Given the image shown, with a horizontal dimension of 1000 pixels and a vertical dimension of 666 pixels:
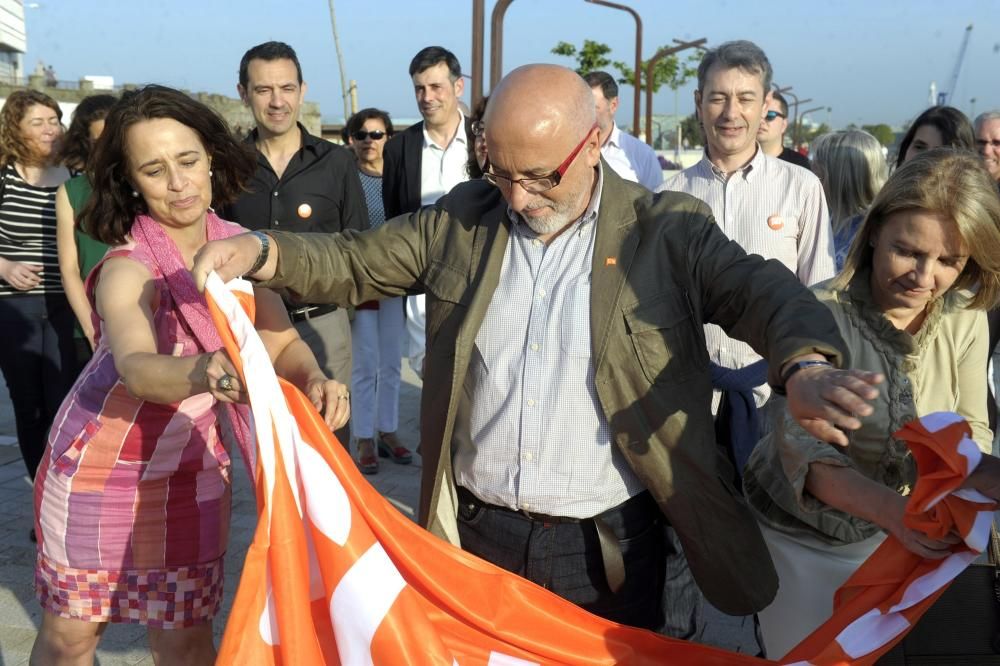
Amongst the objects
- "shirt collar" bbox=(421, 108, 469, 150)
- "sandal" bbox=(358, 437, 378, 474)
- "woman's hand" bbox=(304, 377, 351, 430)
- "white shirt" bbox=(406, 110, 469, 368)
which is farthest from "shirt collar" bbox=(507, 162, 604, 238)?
"sandal" bbox=(358, 437, 378, 474)

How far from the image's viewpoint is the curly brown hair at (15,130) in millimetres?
5672

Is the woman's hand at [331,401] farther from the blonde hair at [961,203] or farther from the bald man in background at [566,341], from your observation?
the blonde hair at [961,203]

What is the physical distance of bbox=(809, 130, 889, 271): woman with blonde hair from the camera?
5.68 m

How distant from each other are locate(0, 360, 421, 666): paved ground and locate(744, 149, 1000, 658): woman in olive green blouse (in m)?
2.77

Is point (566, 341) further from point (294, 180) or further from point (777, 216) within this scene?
point (294, 180)

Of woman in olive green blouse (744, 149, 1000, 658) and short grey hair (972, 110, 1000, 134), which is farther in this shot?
short grey hair (972, 110, 1000, 134)

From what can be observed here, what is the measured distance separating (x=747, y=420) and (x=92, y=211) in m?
2.49

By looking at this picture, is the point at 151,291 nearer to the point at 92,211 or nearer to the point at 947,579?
the point at 92,211

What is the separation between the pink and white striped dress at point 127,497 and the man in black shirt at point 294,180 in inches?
89.3

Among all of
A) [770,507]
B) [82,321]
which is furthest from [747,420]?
[82,321]

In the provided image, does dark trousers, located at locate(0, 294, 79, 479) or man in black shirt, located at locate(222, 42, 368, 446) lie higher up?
man in black shirt, located at locate(222, 42, 368, 446)

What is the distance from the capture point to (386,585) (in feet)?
7.91

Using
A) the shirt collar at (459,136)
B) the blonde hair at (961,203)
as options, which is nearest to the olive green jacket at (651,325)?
the blonde hair at (961,203)

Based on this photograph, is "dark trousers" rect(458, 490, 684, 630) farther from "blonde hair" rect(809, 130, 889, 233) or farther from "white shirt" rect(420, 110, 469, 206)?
"white shirt" rect(420, 110, 469, 206)
